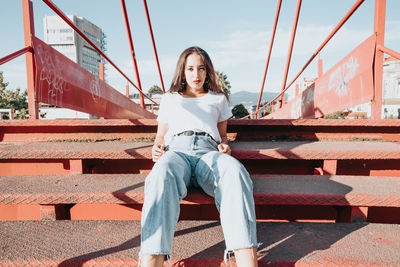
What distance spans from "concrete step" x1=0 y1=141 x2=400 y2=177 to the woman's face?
19.5 inches

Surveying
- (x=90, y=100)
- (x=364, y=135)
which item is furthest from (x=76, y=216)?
(x=364, y=135)

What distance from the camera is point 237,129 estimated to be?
1.89 meters

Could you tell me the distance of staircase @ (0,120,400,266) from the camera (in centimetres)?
92

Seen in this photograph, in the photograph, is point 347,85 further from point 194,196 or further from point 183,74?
point 194,196

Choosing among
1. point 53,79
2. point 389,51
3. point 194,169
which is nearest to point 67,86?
point 53,79

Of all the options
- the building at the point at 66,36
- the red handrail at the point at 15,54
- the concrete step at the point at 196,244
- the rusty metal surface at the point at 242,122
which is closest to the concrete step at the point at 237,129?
the rusty metal surface at the point at 242,122

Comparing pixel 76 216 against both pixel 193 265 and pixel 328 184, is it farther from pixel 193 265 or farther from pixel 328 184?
pixel 328 184

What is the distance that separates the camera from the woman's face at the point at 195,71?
1.48 m

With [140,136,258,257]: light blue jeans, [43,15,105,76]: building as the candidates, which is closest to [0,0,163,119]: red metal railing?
[140,136,258,257]: light blue jeans

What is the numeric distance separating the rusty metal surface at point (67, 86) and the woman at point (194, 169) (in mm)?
1166

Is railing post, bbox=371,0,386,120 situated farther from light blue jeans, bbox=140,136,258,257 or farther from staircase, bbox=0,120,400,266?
light blue jeans, bbox=140,136,258,257

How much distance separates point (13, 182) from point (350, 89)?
110 inches

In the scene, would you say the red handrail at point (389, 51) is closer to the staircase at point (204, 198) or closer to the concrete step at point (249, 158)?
the staircase at point (204, 198)

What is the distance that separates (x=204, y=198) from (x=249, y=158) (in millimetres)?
477
